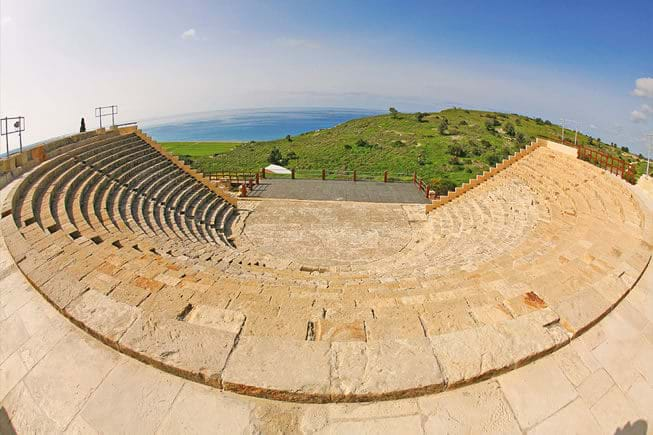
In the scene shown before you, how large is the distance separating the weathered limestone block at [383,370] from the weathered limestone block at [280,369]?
0.13 metres

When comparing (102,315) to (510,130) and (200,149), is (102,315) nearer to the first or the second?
(510,130)

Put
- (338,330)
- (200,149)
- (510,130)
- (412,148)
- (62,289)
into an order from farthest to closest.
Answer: (200,149) → (510,130) → (412,148) → (62,289) → (338,330)

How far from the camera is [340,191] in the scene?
21.9 m

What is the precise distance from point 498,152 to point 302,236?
3004cm

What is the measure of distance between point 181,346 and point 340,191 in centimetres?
1868

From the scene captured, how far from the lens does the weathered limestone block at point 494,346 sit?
3.42 meters

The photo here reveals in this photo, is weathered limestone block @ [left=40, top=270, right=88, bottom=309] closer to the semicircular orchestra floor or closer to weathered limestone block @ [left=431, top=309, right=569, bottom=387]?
the semicircular orchestra floor

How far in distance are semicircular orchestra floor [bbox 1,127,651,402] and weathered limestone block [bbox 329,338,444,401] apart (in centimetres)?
1

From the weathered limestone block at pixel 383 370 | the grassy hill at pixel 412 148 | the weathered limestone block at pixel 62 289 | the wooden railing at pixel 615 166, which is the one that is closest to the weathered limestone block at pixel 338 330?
the weathered limestone block at pixel 383 370

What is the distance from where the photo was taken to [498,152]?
36312 millimetres

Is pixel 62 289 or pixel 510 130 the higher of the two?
pixel 510 130

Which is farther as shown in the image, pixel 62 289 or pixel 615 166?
pixel 615 166

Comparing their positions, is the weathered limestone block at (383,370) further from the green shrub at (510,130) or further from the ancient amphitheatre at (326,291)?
the green shrub at (510,130)

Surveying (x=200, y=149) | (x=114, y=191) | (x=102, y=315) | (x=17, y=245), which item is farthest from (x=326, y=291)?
(x=200, y=149)
